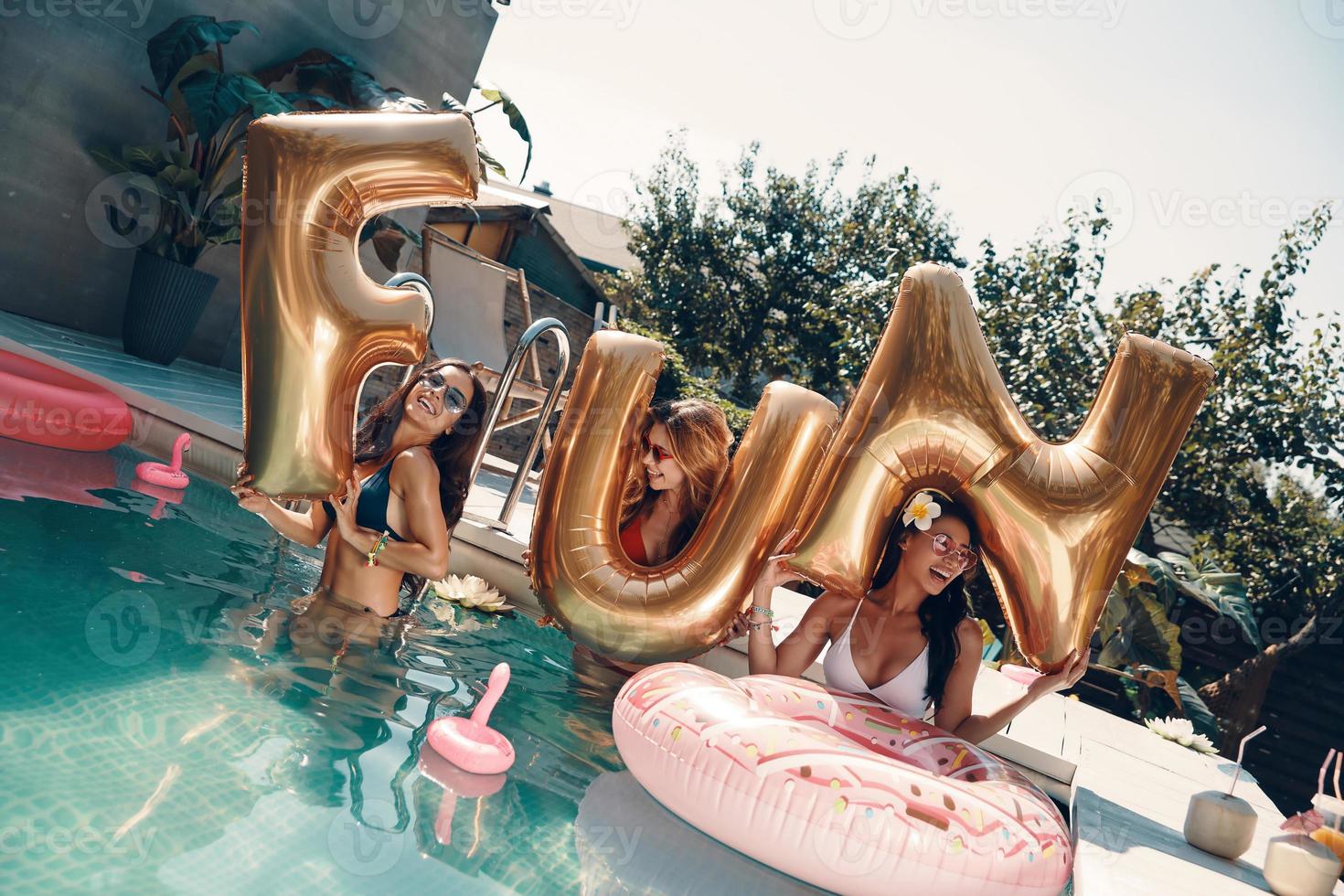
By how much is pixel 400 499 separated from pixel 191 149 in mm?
7436

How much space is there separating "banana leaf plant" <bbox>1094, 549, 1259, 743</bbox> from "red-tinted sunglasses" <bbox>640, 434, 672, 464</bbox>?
4.69 m

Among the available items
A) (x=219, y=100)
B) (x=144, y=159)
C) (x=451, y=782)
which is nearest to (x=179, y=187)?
(x=144, y=159)

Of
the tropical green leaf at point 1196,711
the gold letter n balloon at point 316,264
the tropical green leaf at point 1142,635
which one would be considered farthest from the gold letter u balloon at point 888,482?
the tropical green leaf at point 1196,711

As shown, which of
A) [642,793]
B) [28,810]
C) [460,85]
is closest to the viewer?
[28,810]

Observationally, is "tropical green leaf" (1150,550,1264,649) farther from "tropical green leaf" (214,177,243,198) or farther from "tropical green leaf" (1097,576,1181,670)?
"tropical green leaf" (214,177,243,198)

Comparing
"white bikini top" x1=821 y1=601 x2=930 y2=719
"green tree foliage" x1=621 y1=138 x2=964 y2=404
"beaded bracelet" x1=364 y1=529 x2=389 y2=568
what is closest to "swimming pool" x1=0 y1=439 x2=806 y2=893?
"beaded bracelet" x1=364 y1=529 x2=389 y2=568

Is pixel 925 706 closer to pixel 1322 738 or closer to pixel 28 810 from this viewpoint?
pixel 28 810

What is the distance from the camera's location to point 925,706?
11.6 ft

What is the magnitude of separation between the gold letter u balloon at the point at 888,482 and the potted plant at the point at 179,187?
6.41 m

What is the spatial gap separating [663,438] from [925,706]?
142cm

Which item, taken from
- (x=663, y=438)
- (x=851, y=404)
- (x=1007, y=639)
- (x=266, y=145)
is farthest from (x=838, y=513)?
(x=1007, y=639)

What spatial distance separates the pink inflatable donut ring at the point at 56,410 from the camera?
5215mm

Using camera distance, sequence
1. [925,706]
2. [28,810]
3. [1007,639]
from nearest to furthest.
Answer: [28,810] → [925,706] → [1007,639]

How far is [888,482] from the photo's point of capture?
3.26 metres
